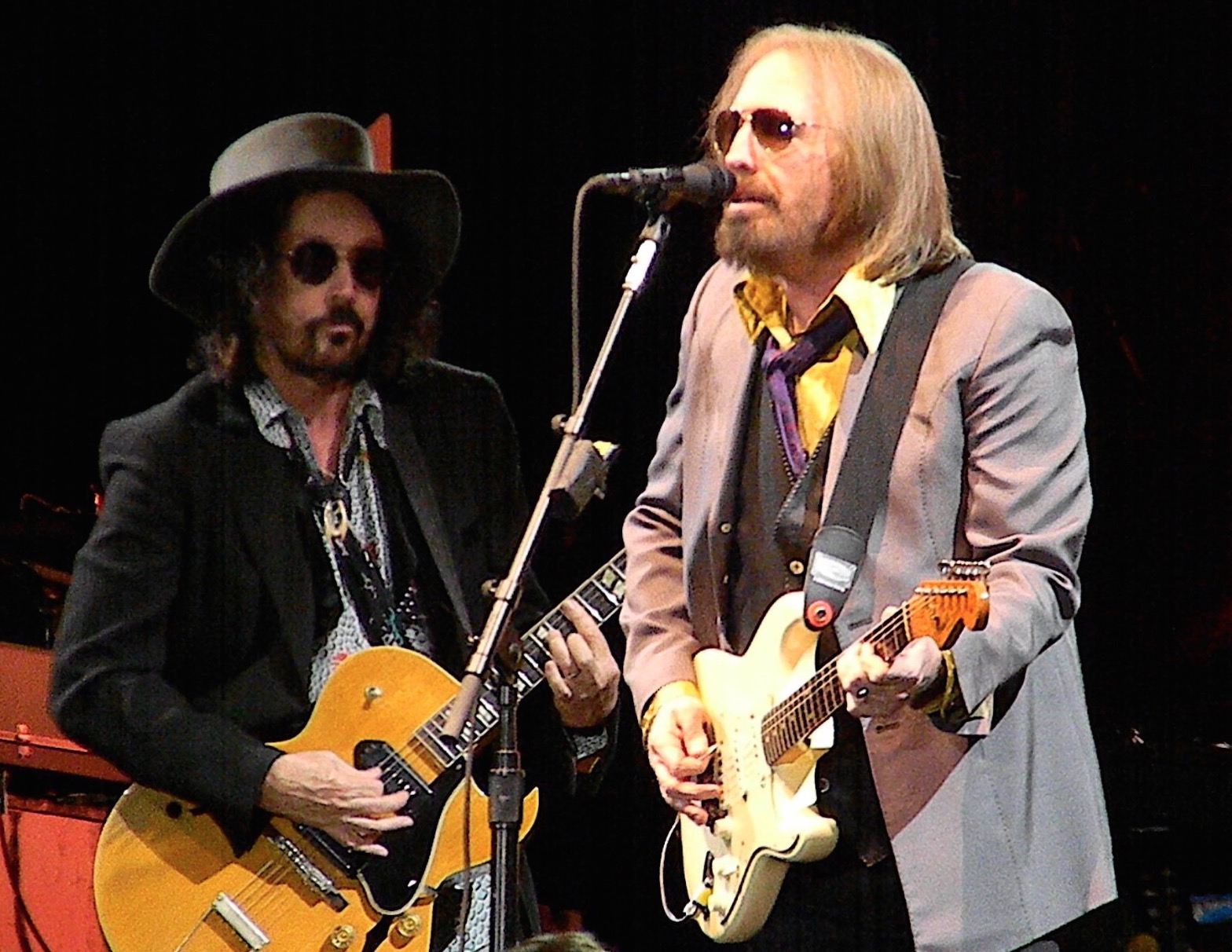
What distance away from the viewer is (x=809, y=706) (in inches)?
105

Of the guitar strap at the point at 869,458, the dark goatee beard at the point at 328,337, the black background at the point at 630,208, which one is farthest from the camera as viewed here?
the black background at the point at 630,208

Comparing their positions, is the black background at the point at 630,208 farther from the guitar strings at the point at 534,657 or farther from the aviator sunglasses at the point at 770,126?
the aviator sunglasses at the point at 770,126

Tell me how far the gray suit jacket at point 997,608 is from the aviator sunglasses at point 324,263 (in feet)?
4.78

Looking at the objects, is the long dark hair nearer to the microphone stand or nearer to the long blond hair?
the microphone stand

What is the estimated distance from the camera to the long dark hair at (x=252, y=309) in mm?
3928

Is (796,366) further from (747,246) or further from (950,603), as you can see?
(950,603)

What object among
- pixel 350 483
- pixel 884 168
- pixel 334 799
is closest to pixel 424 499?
pixel 350 483

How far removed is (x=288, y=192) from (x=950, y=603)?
2095 millimetres

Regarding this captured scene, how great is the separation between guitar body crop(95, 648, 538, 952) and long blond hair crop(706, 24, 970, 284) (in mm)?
1309

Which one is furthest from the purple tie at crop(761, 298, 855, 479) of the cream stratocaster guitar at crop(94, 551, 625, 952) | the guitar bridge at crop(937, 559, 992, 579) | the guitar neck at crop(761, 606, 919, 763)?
the cream stratocaster guitar at crop(94, 551, 625, 952)

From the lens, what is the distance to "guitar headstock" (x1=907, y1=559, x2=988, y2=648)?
232 cm

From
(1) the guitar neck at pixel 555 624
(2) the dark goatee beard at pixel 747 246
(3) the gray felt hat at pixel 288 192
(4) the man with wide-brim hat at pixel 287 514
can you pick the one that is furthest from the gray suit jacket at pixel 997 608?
(3) the gray felt hat at pixel 288 192

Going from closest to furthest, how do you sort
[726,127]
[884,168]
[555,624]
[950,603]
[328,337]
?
1. [950,603]
2. [884,168]
3. [726,127]
4. [555,624]
5. [328,337]

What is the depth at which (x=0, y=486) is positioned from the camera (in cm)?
489
